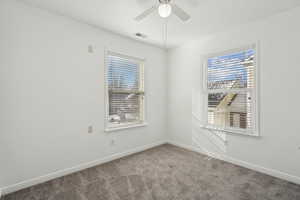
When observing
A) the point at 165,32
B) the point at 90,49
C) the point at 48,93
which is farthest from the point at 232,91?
the point at 48,93

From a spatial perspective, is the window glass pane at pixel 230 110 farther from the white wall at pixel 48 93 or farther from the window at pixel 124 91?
the white wall at pixel 48 93

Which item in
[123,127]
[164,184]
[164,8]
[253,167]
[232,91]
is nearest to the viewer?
[164,8]

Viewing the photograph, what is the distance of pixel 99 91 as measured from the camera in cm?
278

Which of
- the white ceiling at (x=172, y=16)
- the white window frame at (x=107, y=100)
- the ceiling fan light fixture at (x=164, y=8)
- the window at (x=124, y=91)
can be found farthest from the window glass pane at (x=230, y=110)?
the ceiling fan light fixture at (x=164, y=8)

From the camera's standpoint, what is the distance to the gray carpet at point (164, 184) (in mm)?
1894

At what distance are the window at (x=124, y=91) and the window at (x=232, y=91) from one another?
1574mm

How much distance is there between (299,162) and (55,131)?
3721 millimetres

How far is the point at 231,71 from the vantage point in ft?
9.53

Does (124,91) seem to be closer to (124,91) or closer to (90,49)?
(124,91)

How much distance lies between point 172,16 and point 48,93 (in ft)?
7.65

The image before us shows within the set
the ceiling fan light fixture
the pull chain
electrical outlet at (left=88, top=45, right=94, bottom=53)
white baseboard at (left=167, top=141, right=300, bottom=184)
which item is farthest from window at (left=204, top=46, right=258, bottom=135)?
electrical outlet at (left=88, top=45, right=94, bottom=53)

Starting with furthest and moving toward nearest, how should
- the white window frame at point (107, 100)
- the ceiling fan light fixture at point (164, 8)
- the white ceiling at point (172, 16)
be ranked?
the white window frame at point (107, 100) → the white ceiling at point (172, 16) → the ceiling fan light fixture at point (164, 8)

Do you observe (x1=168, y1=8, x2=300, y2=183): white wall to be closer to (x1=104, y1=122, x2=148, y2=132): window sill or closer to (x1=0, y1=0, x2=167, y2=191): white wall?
(x1=104, y1=122, x2=148, y2=132): window sill

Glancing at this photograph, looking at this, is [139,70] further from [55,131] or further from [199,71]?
[55,131]
